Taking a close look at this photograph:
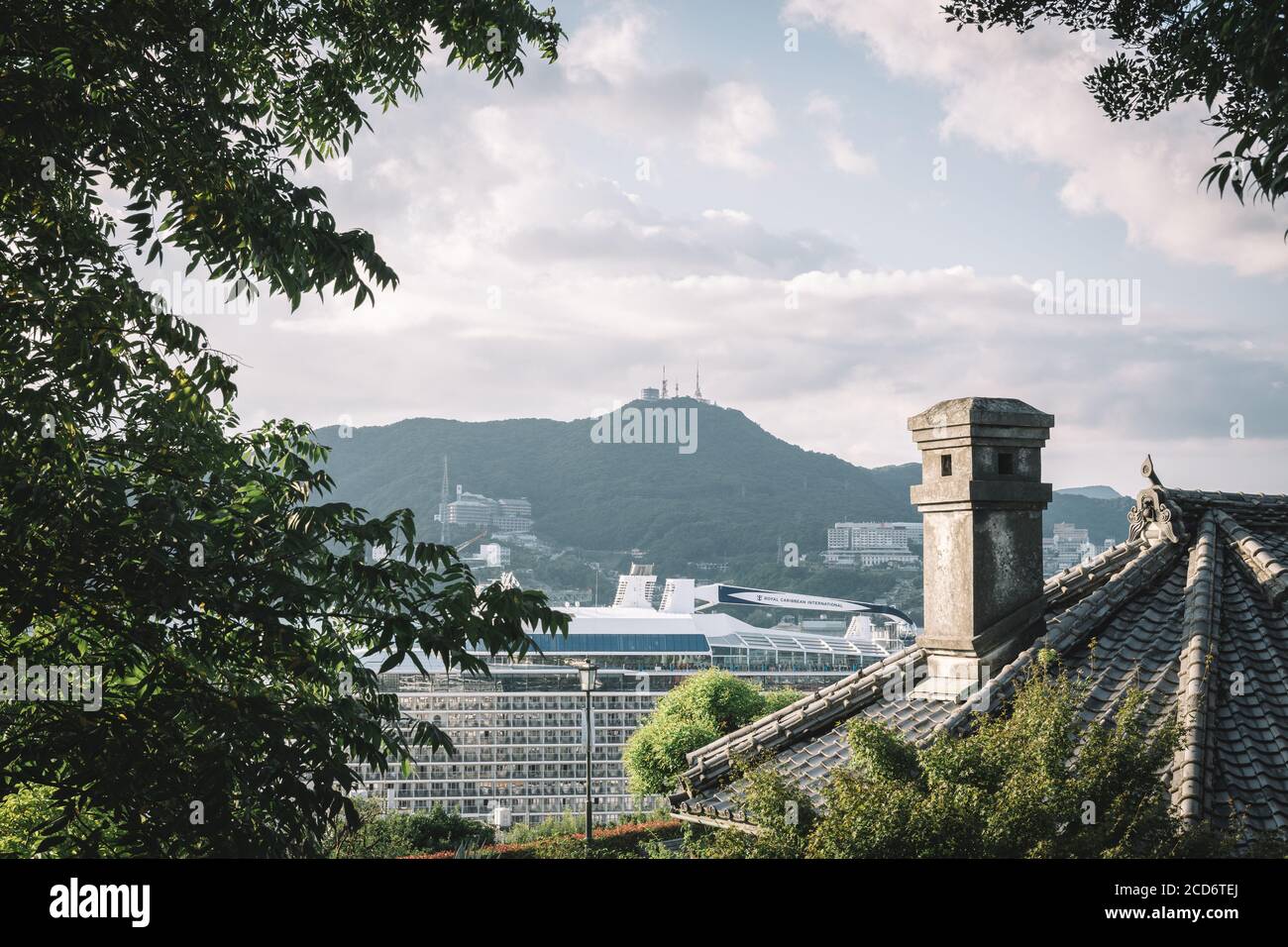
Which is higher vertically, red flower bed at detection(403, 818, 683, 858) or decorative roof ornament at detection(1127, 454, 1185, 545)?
decorative roof ornament at detection(1127, 454, 1185, 545)

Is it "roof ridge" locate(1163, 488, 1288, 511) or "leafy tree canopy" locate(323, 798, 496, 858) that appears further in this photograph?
"leafy tree canopy" locate(323, 798, 496, 858)

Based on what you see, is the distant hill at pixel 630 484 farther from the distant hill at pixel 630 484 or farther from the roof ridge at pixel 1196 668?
the roof ridge at pixel 1196 668

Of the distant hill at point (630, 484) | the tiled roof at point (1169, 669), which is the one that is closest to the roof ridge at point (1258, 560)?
the tiled roof at point (1169, 669)

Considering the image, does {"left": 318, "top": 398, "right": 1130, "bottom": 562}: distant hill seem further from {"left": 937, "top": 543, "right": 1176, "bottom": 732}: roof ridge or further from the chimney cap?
{"left": 937, "top": 543, "right": 1176, "bottom": 732}: roof ridge

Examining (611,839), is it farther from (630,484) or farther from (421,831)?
(630,484)

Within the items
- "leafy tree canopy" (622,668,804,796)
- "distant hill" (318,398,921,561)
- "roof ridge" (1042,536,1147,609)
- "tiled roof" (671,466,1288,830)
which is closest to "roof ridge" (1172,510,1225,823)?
"tiled roof" (671,466,1288,830)
